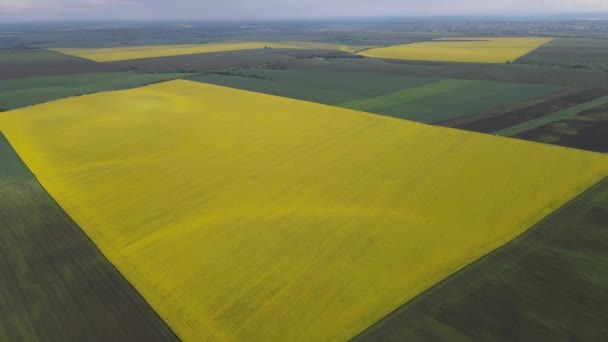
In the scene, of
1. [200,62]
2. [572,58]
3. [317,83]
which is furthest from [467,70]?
[200,62]

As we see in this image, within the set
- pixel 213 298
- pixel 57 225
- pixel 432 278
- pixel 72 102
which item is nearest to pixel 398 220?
pixel 432 278

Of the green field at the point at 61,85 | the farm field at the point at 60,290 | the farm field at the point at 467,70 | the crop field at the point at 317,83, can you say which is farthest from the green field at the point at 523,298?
the green field at the point at 61,85

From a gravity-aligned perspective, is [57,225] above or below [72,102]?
below

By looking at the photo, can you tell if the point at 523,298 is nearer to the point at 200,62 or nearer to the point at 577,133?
the point at 577,133

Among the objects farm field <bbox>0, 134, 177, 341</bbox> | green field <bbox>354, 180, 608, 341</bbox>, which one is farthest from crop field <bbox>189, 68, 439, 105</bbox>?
farm field <bbox>0, 134, 177, 341</bbox>

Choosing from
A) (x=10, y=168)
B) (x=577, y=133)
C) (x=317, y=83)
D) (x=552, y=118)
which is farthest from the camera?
(x=317, y=83)

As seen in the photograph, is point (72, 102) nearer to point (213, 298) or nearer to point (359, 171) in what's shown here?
point (359, 171)
